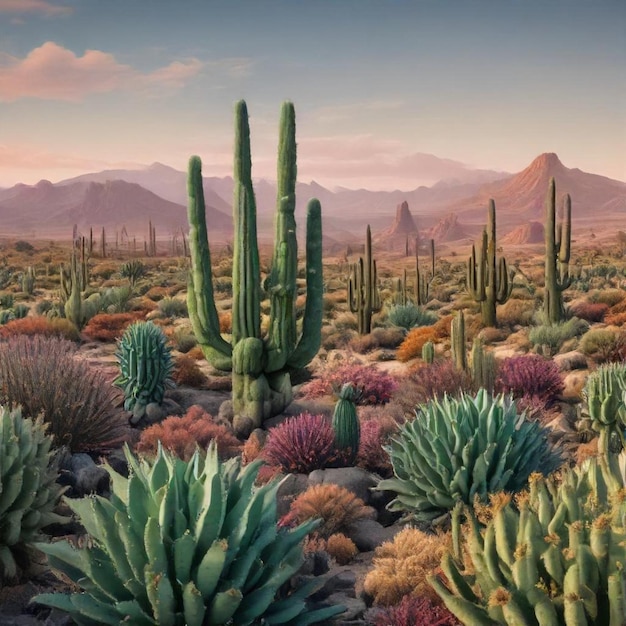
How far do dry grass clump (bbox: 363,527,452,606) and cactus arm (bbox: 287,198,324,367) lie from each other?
543 centimetres

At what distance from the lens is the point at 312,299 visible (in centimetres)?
1098

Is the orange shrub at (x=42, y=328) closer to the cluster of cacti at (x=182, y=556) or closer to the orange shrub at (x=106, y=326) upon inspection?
the orange shrub at (x=106, y=326)

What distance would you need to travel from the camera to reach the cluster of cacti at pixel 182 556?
3760mm

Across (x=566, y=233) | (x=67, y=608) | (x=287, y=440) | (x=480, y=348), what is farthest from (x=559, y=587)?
(x=566, y=233)

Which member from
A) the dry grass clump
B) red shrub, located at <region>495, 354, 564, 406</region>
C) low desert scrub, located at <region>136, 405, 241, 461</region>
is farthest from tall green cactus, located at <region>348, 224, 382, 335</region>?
the dry grass clump

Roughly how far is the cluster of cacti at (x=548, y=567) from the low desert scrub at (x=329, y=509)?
8.33ft

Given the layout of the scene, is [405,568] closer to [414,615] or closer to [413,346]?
[414,615]

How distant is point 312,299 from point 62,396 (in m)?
3.86

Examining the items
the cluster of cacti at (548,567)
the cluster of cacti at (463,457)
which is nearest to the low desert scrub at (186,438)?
the cluster of cacti at (463,457)

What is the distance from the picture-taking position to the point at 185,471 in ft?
14.0

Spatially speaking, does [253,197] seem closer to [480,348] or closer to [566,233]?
[480,348]

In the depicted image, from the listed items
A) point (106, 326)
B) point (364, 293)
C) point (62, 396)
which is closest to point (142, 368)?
point (62, 396)

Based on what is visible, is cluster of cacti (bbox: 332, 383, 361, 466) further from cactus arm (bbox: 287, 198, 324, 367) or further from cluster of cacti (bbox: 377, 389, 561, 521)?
cactus arm (bbox: 287, 198, 324, 367)

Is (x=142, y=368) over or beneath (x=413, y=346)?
over
